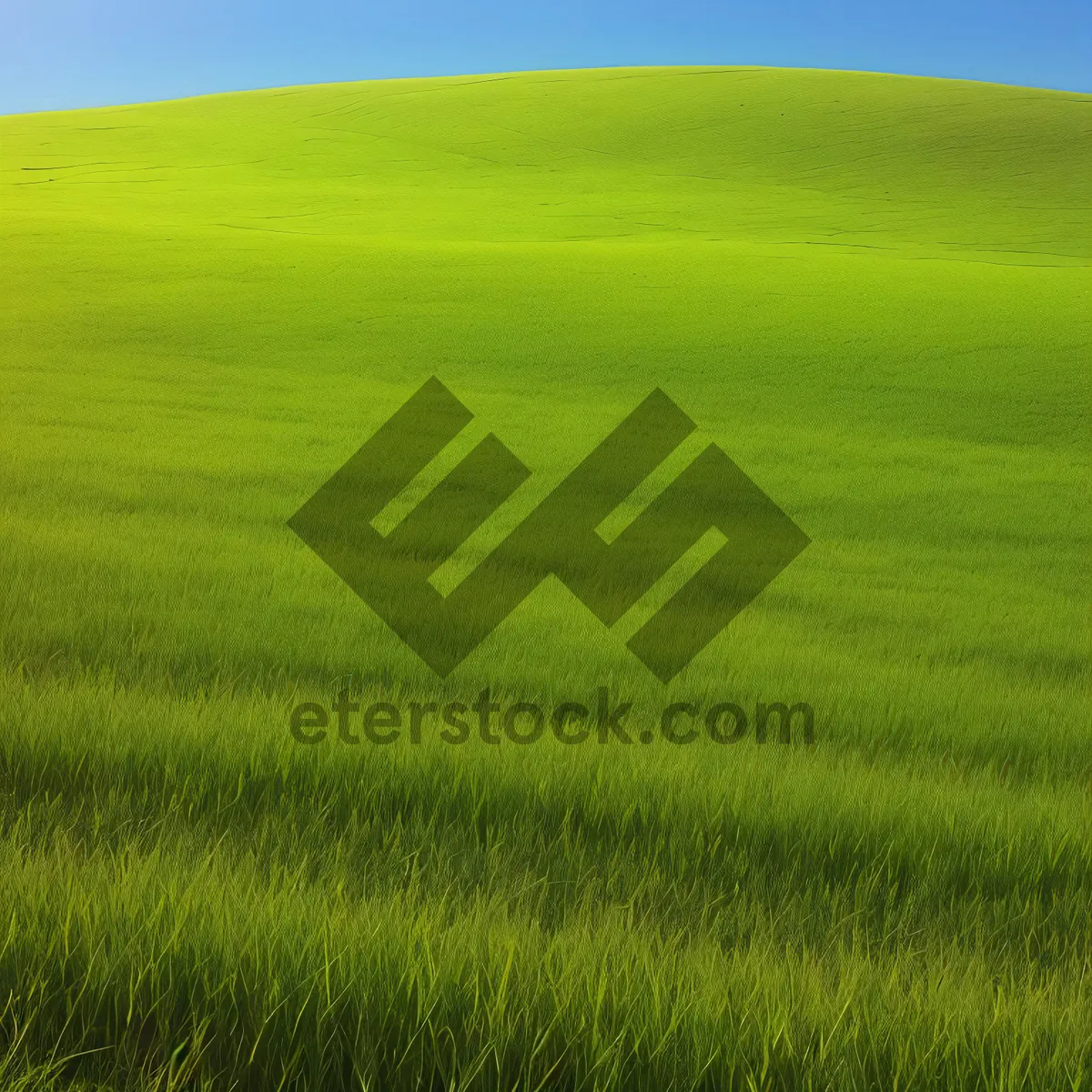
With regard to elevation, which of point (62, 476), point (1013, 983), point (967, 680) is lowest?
point (1013, 983)

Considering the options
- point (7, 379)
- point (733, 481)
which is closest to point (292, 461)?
point (733, 481)

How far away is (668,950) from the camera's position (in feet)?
6.92

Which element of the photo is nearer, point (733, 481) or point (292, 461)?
point (292, 461)

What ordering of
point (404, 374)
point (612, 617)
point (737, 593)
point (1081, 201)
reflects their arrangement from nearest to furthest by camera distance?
point (612, 617)
point (737, 593)
point (404, 374)
point (1081, 201)

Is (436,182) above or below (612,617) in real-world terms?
Result: above

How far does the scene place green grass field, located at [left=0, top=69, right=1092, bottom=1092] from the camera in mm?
1790

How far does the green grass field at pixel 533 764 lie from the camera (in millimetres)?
1790

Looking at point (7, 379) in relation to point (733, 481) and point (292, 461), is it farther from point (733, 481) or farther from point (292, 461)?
point (733, 481)

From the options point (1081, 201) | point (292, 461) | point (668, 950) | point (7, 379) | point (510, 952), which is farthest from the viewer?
point (1081, 201)

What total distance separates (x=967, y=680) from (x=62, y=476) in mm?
7505

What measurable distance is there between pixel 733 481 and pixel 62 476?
7.11m

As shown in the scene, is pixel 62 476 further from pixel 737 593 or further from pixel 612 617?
pixel 737 593

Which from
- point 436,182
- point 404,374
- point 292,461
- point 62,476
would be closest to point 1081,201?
point 436,182

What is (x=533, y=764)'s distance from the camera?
3352 mm
